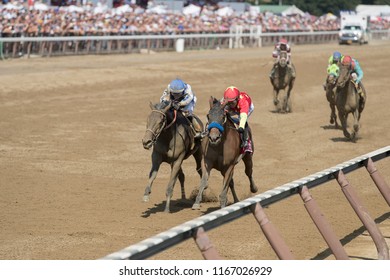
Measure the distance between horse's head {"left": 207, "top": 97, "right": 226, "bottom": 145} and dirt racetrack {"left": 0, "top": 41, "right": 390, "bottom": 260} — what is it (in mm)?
1034

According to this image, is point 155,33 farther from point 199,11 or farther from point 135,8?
point 199,11

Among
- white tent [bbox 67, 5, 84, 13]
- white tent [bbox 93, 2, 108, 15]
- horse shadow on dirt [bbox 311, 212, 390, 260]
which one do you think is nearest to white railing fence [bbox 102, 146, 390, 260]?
horse shadow on dirt [bbox 311, 212, 390, 260]

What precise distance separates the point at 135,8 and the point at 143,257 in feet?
124

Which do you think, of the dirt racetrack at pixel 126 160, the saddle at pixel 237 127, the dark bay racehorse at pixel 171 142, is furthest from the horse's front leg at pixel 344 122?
the dark bay racehorse at pixel 171 142

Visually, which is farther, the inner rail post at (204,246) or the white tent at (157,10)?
the white tent at (157,10)

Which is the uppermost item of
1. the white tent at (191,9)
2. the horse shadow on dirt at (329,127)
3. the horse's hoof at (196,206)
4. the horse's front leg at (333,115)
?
the horse's hoof at (196,206)

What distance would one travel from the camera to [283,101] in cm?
2364

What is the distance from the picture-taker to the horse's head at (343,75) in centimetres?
1700

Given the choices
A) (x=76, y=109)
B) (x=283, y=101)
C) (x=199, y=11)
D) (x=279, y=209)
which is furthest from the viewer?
(x=199, y=11)

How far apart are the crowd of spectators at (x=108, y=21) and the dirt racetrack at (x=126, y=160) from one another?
1.18 metres

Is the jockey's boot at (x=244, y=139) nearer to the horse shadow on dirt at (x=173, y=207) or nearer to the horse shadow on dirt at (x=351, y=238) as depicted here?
the horse shadow on dirt at (x=173, y=207)

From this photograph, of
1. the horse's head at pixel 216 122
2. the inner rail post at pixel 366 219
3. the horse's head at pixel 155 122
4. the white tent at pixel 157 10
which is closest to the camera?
the inner rail post at pixel 366 219
